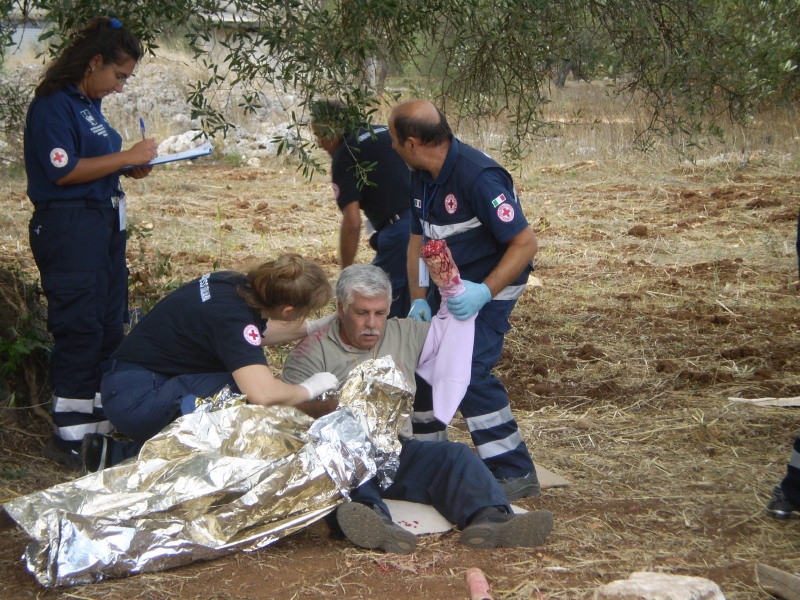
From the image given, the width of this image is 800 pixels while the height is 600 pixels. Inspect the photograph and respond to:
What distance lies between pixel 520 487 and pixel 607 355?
2.63m

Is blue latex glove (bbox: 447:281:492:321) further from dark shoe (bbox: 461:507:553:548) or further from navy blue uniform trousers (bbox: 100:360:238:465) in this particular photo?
navy blue uniform trousers (bbox: 100:360:238:465)

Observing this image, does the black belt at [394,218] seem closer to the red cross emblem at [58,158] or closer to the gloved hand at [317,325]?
the gloved hand at [317,325]

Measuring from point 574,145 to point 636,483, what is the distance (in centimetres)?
1113

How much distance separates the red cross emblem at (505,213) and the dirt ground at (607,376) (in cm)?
122

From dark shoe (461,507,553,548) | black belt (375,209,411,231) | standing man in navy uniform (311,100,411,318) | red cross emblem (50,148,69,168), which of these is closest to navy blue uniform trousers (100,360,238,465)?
red cross emblem (50,148,69,168)

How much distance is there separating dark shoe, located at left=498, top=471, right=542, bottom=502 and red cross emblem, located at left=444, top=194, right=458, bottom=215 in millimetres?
1189

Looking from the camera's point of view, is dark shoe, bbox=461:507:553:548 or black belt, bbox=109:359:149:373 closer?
dark shoe, bbox=461:507:553:548

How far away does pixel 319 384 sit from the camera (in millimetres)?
3619

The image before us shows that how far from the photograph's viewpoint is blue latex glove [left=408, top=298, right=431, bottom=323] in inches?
166

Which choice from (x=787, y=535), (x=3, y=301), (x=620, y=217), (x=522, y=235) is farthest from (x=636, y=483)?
(x=620, y=217)

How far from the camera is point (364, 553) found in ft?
10.9

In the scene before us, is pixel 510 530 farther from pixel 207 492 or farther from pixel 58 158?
pixel 58 158

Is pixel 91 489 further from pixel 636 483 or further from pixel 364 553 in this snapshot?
pixel 636 483

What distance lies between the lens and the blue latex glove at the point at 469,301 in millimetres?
3795
